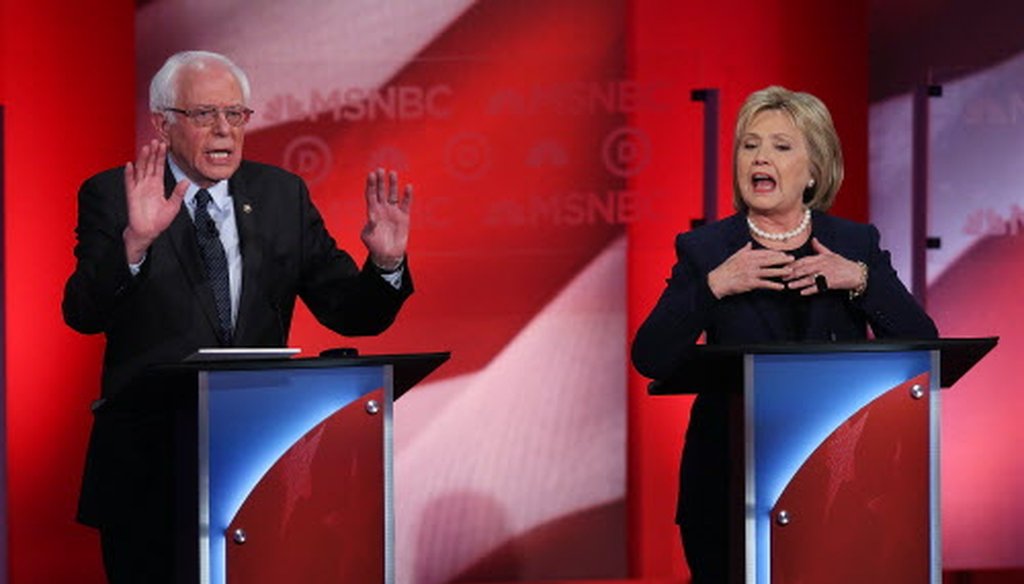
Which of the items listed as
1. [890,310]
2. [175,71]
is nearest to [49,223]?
[175,71]

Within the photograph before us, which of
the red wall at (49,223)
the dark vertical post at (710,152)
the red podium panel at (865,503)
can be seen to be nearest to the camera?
the red podium panel at (865,503)

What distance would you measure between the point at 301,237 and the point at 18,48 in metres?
1.81

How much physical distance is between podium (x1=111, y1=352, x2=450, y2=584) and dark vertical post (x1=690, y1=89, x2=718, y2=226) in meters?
2.63

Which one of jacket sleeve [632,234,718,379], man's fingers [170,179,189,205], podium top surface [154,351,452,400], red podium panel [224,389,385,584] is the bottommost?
red podium panel [224,389,385,584]

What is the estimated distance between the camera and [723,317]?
3.64 m

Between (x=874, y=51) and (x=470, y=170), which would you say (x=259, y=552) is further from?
(x=874, y=51)

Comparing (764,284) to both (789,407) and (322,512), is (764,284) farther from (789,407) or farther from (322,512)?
(322,512)

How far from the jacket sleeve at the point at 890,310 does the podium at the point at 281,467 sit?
3.44 ft

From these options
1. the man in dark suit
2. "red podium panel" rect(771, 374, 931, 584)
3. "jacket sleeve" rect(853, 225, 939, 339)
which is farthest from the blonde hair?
the man in dark suit

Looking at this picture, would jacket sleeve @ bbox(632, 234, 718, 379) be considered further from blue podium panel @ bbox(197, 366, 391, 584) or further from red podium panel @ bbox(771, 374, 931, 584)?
blue podium panel @ bbox(197, 366, 391, 584)

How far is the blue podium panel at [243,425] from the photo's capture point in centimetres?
306

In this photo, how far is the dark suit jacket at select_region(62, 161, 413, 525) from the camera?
3430mm

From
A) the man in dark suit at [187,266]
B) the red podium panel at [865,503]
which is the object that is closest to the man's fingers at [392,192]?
the man in dark suit at [187,266]

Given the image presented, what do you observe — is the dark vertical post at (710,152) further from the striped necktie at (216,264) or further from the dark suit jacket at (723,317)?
the striped necktie at (216,264)
